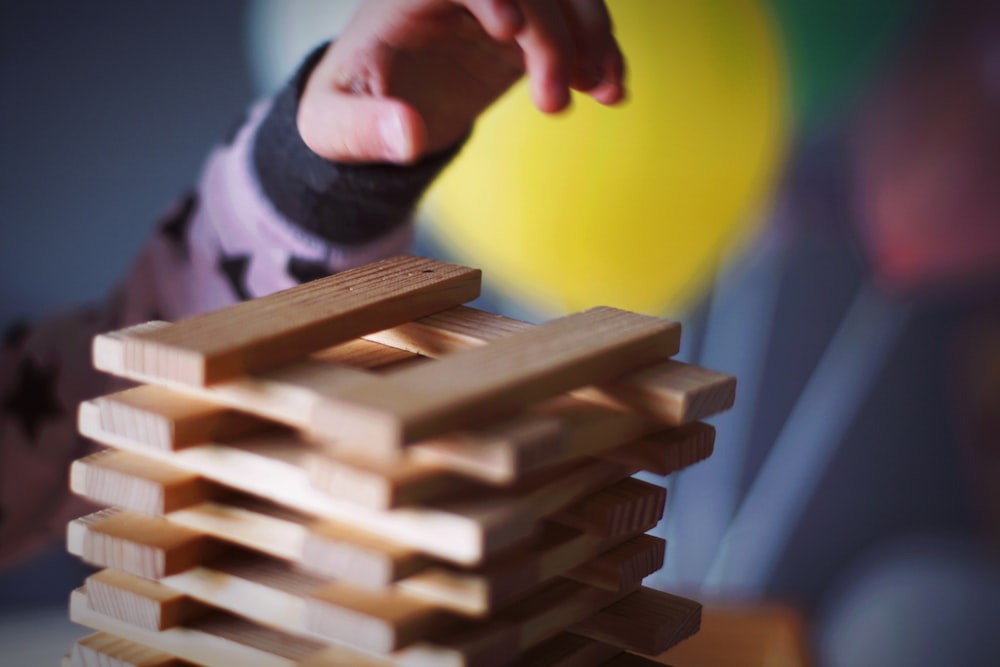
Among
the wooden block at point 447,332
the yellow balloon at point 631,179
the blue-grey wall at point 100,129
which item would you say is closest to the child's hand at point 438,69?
the wooden block at point 447,332

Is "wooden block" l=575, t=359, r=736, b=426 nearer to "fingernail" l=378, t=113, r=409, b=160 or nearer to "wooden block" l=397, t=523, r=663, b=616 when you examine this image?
"wooden block" l=397, t=523, r=663, b=616

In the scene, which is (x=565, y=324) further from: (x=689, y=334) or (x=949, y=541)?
(x=949, y=541)

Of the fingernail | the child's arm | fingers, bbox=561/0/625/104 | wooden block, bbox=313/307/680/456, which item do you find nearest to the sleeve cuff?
the child's arm

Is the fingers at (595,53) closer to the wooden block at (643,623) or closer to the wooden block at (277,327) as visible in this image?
the wooden block at (277,327)

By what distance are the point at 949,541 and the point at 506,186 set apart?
114 cm

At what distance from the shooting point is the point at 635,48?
213 centimetres

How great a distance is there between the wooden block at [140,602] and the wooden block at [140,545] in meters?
0.02

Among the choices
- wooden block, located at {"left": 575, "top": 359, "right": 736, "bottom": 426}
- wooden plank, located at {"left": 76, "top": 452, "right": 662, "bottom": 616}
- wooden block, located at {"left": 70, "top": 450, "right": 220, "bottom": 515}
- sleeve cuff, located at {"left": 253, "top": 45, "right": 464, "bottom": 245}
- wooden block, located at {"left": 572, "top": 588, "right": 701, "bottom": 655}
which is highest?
sleeve cuff, located at {"left": 253, "top": 45, "right": 464, "bottom": 245}

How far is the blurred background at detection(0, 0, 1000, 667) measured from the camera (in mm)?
2131

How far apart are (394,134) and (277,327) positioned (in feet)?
1.46

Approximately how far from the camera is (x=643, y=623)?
77cm

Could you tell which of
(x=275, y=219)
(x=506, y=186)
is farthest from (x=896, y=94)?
(x=275, y=219)

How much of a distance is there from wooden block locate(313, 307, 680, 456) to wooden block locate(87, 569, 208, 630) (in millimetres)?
221

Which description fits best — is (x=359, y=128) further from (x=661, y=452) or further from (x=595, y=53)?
(x=661, y=452)
